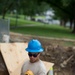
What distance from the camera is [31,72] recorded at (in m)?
4.04

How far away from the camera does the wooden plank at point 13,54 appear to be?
885 centimetres

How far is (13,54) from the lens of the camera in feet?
30.5

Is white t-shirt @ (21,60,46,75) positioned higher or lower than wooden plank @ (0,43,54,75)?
higher

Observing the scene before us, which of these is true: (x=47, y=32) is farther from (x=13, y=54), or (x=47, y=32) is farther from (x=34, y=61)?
(x=34, y=61)

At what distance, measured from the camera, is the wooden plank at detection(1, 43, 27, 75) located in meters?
8.85

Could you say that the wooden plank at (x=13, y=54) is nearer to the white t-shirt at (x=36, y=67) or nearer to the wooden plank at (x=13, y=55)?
the wooden plank at (x=13, y=55)

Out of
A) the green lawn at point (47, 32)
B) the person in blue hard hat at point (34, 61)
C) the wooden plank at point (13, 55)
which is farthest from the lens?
the green lawn at point (47, 32)

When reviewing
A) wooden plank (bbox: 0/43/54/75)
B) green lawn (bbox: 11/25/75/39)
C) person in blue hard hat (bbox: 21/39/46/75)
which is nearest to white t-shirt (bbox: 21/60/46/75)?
person in blue hard hat (bbox: 21/39/46/75)

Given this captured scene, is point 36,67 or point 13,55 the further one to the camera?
point 13,55

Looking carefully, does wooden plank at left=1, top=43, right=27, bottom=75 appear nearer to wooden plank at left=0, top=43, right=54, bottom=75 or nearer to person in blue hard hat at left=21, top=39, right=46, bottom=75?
wooden plank at left=0, top=43, right=54, bottom=75

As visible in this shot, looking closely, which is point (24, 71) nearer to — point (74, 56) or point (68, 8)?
point (74, 56)

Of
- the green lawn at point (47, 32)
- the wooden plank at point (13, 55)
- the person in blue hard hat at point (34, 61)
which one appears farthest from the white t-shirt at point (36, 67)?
the green lawn at point (47, 32)

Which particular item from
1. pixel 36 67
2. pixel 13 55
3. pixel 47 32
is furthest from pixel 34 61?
pixel 47 32

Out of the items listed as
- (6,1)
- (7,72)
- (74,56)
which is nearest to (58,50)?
(74,56)
